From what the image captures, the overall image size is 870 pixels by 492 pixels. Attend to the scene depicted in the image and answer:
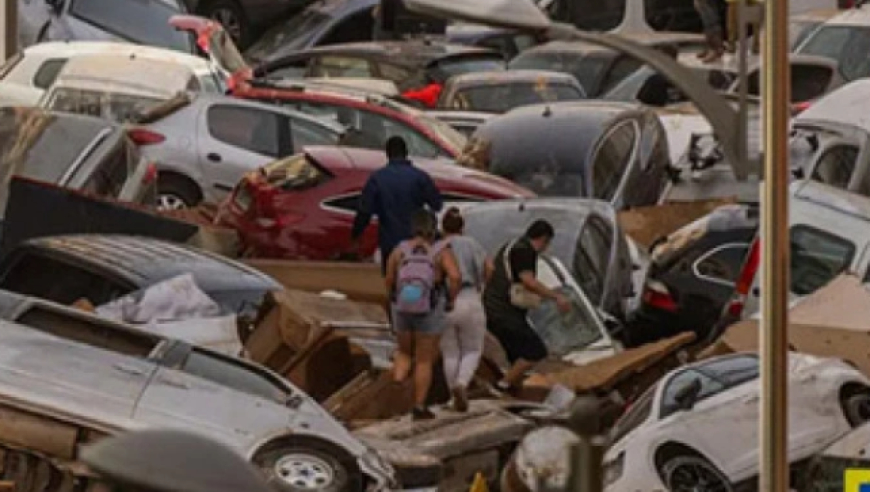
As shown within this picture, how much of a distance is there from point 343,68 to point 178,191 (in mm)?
7683

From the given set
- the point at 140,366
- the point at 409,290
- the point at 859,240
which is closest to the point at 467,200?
the point at 859,240

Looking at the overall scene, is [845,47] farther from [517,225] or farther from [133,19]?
[517,225]

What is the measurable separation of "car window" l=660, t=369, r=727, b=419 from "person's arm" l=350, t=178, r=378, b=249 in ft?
15.4

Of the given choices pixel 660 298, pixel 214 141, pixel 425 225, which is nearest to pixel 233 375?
pixel 425 225

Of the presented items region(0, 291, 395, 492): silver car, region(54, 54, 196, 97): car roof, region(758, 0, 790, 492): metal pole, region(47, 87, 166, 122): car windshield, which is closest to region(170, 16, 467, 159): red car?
region(54, 54, 196, 97): car roof

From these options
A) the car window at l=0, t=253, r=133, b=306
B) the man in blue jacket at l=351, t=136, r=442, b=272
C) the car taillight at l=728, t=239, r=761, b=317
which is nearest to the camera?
the car window at l=0, t=253, r=133, b=306

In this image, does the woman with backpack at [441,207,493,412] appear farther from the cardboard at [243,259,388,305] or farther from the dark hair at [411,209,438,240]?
the cardboard at [243,259,388,305]

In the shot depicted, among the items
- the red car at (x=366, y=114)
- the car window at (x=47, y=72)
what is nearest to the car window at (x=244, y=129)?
the red car at (x=366, y=114)

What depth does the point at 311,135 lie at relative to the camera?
87.4ft

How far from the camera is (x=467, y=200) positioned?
23.5 metres

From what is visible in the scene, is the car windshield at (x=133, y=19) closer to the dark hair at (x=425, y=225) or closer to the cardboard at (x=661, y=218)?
the cardboard at (x=661, y=218)

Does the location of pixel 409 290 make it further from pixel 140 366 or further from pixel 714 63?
pixel 714 63

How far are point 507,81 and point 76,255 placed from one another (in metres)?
12.9

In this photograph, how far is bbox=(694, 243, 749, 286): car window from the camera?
71.3ft
